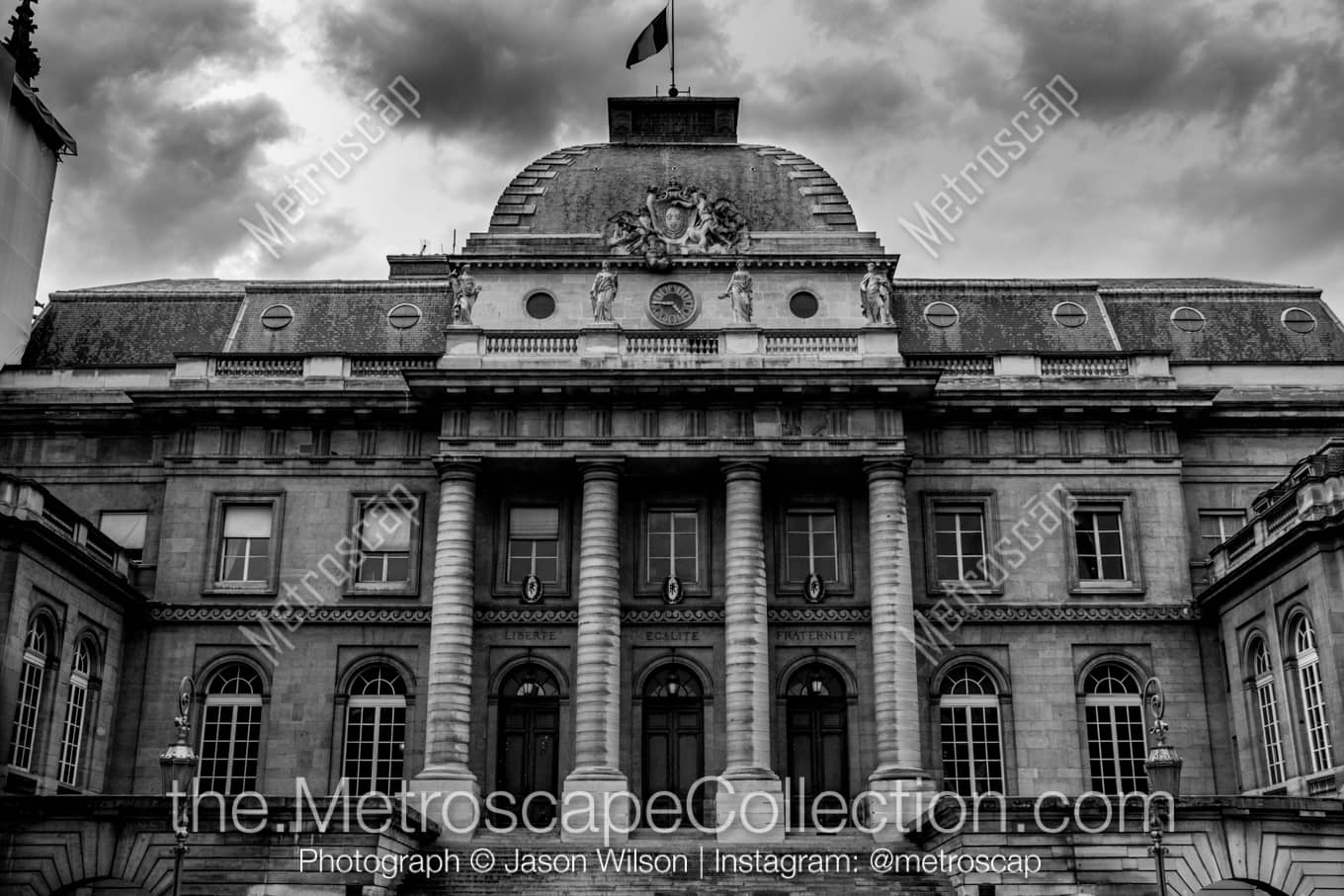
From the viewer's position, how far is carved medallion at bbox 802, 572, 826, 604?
38000mm

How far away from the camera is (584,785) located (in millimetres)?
34656

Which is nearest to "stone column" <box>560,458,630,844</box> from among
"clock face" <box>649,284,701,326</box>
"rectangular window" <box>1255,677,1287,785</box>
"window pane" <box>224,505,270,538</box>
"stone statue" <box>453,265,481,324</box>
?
"clock face" <box>649,284,701,326</box>

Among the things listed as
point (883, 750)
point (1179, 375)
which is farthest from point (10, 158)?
point (1179, 375)

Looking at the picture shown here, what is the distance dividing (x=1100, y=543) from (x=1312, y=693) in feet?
23.9

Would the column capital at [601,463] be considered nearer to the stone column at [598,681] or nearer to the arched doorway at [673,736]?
the stone column at [598,681]

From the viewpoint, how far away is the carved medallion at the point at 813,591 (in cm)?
3800

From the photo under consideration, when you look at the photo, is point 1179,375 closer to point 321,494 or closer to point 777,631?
point 777,631

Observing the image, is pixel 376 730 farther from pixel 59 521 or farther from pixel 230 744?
pixel 59 521

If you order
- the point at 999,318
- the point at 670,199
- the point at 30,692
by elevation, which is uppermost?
the point at 670,199

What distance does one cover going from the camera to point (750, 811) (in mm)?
34344

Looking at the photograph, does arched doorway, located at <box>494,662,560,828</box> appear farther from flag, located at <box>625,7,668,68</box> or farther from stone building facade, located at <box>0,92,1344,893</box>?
Answer: flag, located at <box>625,7,668,68</box>

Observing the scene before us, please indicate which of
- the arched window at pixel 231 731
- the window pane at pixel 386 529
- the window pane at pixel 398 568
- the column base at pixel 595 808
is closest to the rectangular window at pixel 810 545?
the column base at pixel 595 808

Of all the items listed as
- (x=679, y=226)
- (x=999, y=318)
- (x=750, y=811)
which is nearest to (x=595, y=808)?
(x=750, y=811)

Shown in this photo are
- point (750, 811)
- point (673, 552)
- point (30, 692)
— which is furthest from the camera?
point (673, 552)
